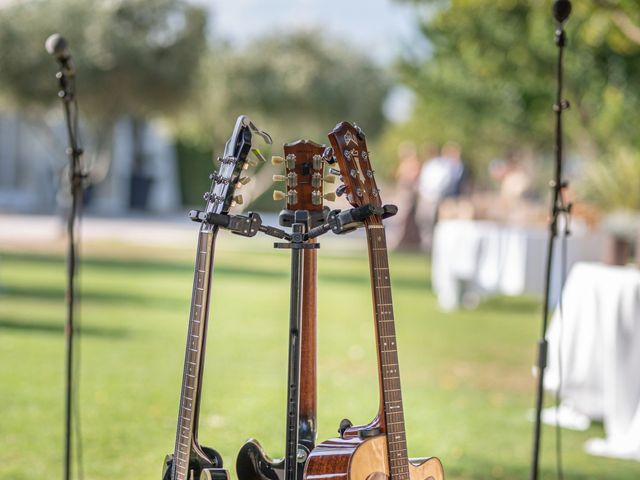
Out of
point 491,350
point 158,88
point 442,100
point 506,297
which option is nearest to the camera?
point 491,350

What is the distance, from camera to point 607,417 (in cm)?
554

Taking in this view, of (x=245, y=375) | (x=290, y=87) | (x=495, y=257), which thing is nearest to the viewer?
(x=245, y=375)

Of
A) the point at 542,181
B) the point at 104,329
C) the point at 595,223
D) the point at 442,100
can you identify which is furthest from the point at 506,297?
the point at 542,181

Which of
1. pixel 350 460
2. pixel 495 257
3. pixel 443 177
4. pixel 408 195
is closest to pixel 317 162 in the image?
pixel 350 460

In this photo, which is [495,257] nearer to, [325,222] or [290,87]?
[325,222]

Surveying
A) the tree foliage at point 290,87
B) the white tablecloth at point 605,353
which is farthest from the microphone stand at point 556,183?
the tree foliage at point 290,87

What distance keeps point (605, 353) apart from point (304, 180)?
9.53 feet

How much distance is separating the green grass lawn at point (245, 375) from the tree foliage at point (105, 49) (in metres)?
9.17

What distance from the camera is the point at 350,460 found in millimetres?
2877

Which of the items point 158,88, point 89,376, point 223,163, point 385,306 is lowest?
point 89,376

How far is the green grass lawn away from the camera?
5.39 metres

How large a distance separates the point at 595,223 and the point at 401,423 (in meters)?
7.15

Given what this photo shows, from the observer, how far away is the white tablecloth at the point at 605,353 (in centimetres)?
540

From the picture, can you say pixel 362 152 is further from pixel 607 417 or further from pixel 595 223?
pixel 595 223
